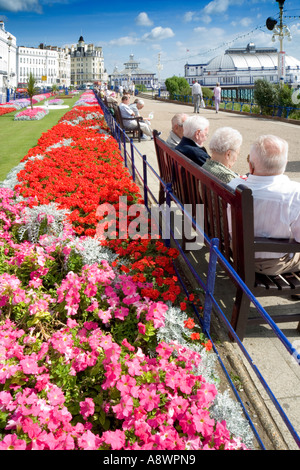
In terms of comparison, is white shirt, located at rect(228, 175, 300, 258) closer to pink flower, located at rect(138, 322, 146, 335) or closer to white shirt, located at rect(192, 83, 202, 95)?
pink flower, located at rect(138, 322, 146, 335)

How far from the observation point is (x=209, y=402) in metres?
2.18

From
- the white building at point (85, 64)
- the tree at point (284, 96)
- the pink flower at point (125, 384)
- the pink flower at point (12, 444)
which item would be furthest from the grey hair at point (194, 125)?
the white building at point (85, 64)

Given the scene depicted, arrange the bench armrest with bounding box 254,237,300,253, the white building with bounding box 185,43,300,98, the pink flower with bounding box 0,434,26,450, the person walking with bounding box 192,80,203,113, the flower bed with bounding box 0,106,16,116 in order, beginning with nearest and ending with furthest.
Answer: the pink flower with bounding box 0,434,26,450 < the bench armrest with bounding box 254,237,300,253 < the person walking with bounding box 192,80,203,113 < the flower bed with bounding box 0,106,16,116 < the white building with bounding box 185,43,300,98

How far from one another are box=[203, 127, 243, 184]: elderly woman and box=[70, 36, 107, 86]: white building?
193090 millimetres

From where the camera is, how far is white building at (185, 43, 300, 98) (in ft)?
348

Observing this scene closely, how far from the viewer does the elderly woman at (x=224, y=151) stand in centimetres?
352

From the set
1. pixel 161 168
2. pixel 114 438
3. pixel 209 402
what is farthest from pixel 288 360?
pixel 161 168

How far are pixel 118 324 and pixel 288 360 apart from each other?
1.27 metres

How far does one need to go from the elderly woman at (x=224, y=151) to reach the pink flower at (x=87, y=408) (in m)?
2.25

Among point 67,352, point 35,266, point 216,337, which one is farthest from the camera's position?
point 35,266

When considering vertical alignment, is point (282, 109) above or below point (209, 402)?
above

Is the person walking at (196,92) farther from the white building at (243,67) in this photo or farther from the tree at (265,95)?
the white building at (243,67)

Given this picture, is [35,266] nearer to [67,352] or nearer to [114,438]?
[67,352]

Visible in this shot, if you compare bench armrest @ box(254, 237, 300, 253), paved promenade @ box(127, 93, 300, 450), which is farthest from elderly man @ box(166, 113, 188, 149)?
bench armrest @ box(254, 237, 300, 253)
